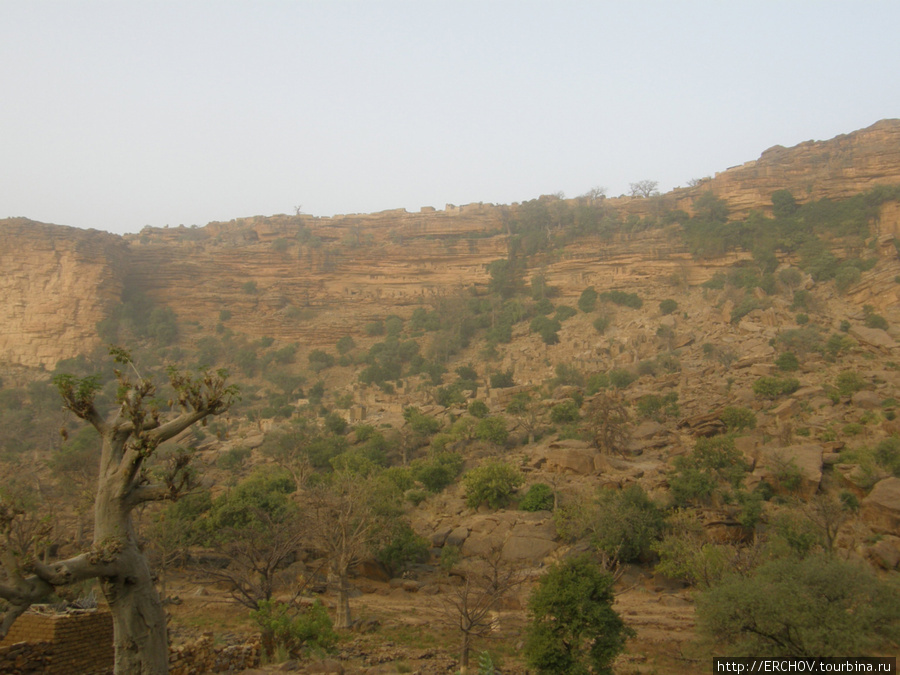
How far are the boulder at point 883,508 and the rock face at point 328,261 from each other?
27.3 m

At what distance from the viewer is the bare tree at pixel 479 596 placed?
36.0 ft

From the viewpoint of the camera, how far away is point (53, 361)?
139 feet

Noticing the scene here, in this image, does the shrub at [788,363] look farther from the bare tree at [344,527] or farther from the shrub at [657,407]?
the bare tree at [344,527]

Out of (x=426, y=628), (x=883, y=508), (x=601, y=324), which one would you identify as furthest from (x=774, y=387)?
(x=426, y=628)

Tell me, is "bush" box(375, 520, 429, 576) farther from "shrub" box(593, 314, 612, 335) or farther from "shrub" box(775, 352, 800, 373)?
"shrub" box(593, 314, 612, 335)

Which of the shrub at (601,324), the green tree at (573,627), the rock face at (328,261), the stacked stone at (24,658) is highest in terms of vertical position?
the rock face at (328,261)

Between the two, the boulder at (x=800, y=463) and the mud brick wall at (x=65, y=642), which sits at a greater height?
the mud brick wall at (x=65, y=642)

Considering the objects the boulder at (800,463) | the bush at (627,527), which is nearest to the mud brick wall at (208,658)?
the bush at (627,527)

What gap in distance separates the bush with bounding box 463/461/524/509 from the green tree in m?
10.1

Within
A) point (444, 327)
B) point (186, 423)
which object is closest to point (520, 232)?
point (444, 327)

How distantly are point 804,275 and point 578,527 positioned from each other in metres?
29.4

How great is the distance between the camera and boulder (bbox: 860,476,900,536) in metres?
15.3

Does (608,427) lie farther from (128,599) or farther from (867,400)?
(128,599)

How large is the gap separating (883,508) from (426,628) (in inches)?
503
